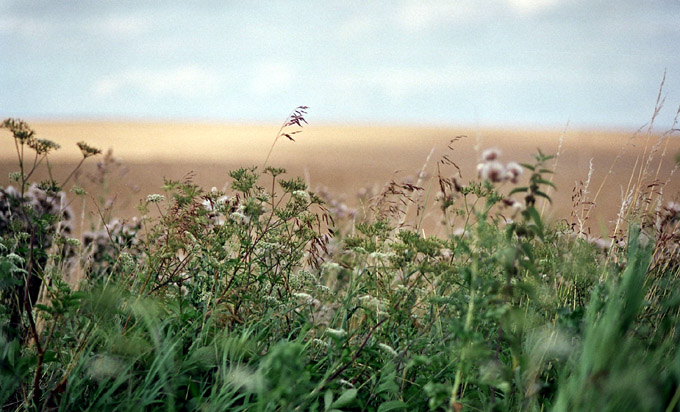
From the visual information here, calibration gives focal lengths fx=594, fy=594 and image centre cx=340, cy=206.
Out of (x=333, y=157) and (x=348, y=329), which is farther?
(x=333, y=157)

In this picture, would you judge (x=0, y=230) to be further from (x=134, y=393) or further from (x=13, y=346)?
(x=134, y=393)

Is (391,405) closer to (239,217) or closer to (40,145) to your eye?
(239,217)

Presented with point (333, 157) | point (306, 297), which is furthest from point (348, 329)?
point (333, 157)

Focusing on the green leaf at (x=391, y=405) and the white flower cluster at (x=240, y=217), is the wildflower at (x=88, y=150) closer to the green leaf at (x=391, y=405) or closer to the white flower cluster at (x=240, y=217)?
the white flower cluster at (x=240, y=217)

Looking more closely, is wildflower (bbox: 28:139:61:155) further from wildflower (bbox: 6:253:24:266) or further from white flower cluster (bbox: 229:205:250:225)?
white flower cluster (bbox: 229:205:250:225)

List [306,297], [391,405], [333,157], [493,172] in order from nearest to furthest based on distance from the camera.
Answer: [493,172] → [391,405] → [306,297] → [333,157]

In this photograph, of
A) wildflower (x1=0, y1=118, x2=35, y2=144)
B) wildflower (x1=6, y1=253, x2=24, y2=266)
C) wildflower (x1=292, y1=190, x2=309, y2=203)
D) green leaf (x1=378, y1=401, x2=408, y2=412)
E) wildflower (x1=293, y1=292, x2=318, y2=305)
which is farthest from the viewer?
wildflower (x1=292, y1=190, x2=309, y2=203)

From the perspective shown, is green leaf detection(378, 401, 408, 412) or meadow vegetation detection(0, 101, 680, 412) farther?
green leaf detection(378, 401, 408, 412)

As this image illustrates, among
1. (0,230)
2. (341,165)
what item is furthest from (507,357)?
(341,165)

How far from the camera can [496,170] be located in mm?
1911

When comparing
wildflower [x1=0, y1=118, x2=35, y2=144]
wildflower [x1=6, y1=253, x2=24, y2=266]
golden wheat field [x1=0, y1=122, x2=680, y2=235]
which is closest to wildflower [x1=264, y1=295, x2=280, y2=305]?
wildflower [x1=6, y1=253, x2=24, y2=266]

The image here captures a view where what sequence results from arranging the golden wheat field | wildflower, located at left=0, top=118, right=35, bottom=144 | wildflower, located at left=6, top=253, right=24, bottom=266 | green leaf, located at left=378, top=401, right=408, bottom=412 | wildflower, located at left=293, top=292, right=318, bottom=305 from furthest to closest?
the golden wheat field, wildflower, located at left=6, top=253, right=24, bottom=266, wildflower, located at left=293, top=292, right=318, bottom=305, wildflower, located at left=0, top=118, right=35, bottom=144, green leaf, located at left=378, top=401, right=408, bottom=412

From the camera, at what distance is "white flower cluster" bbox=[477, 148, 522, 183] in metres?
1.90

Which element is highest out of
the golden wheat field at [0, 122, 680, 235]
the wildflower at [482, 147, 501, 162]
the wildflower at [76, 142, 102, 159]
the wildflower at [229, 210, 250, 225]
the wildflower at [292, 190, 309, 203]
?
the wildflower at [482, 147, 501, 162]
